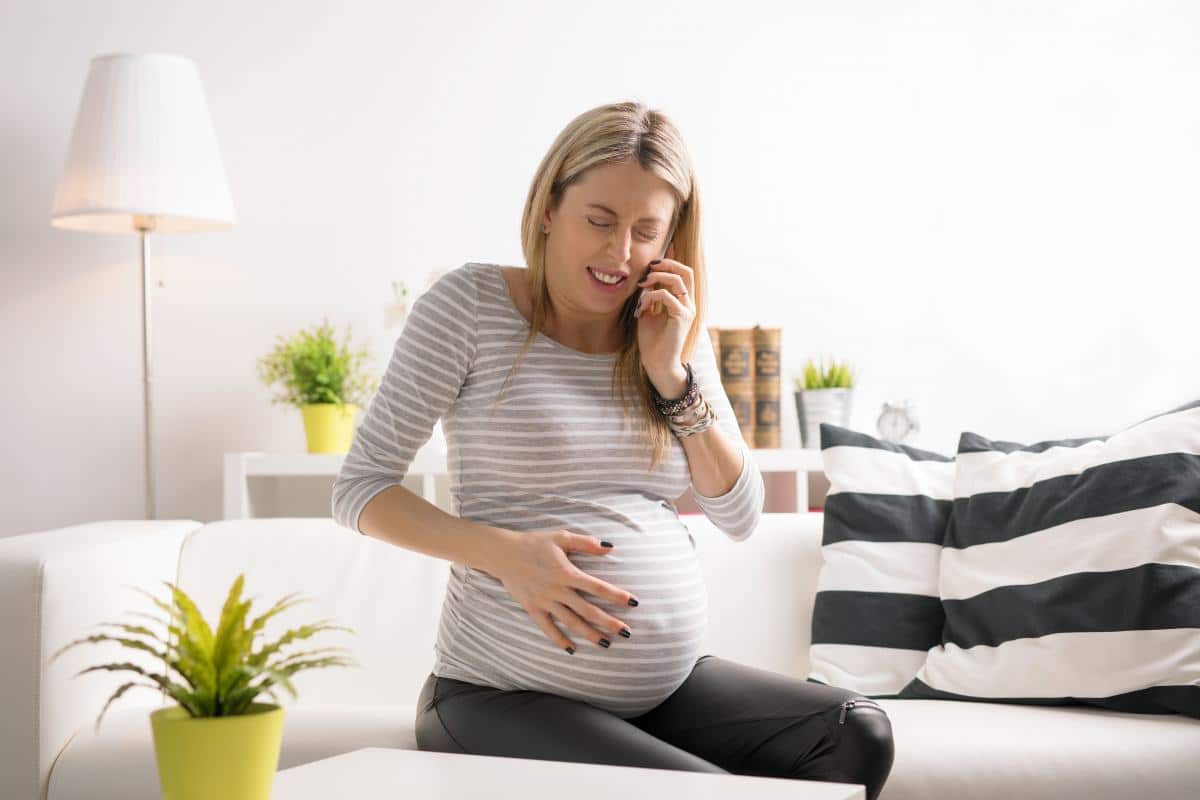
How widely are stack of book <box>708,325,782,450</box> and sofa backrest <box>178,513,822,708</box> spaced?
57cm

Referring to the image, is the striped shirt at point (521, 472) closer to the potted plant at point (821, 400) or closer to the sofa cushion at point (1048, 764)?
the sofa cushion at point (1048, 764)

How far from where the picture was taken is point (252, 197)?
3.02m

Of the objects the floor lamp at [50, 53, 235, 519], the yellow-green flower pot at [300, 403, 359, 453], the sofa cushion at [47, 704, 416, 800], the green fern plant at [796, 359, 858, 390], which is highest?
the floor lamp at [50, 53, 235, 519]

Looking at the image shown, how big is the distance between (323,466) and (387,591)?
2.11 feet

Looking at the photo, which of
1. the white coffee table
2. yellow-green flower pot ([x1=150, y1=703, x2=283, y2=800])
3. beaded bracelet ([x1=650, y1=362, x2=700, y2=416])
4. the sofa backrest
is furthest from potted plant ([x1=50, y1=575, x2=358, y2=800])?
the sofa backrest

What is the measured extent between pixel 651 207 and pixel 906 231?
1618mm

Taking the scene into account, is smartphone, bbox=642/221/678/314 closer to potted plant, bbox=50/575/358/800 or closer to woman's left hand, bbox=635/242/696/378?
woman's left hand, bbox=635/242/696/378

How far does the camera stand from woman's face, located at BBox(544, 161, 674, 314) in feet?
4.97

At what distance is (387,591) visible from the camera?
2.09 m

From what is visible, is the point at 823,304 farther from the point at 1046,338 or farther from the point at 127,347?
the point at 127,347

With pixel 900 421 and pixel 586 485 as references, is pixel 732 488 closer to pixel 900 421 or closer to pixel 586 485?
pixel 586 485

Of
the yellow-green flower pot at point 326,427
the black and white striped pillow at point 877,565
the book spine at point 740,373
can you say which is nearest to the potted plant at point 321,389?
the yellow-green flower pot at point 326,427

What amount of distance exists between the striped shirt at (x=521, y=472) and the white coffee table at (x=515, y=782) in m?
0.22

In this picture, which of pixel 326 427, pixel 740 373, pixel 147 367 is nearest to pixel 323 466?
pixel 326 427
